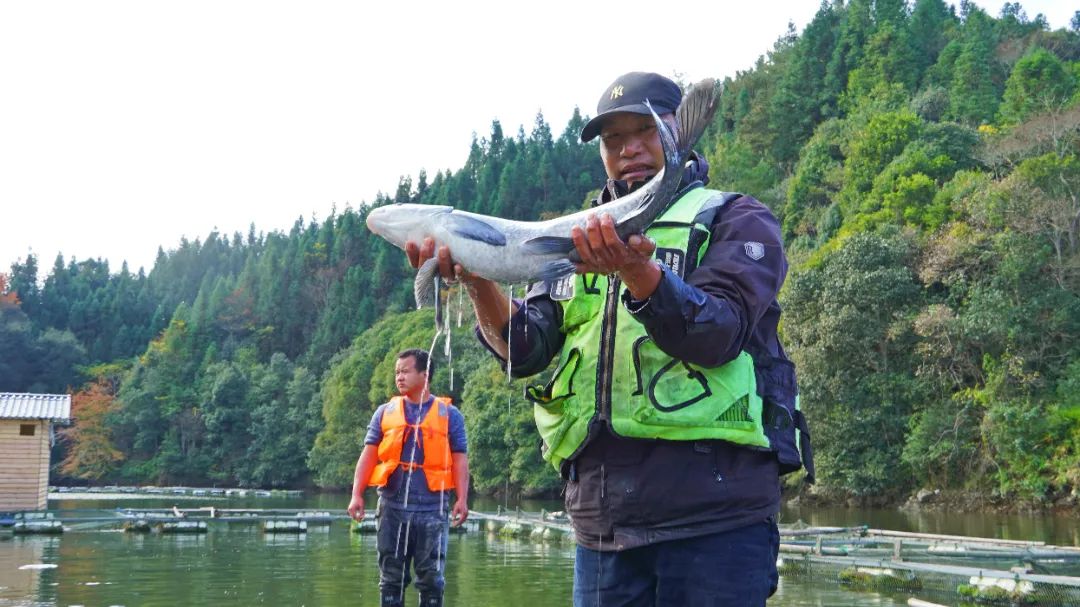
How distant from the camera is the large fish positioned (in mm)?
2754

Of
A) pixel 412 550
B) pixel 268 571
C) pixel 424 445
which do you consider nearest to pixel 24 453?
pixel 268 571

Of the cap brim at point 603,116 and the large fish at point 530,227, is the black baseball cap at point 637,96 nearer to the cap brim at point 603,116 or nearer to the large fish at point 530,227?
the cap brim at point 603,116

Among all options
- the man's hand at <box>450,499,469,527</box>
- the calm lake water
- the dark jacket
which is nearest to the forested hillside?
the calm lake water

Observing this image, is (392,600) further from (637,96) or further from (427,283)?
(637,96)

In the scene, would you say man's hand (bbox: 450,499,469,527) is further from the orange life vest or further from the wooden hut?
the wooden hut

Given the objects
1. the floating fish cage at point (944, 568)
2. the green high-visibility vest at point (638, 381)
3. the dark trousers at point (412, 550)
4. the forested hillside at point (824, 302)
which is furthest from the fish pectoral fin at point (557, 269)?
the forested hillside at point (824, 302)

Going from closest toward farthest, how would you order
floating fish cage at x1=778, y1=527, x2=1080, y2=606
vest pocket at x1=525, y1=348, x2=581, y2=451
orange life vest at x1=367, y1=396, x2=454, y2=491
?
vest pocket at x1=525, y1=348, x2=581, y2=451
orange life vest at x1=367, y1=396, x2=454, y2=491
floating fish cage at x1=778, y1=527, x2=1080, y2=606

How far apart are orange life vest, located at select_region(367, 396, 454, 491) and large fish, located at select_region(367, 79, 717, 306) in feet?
14.9

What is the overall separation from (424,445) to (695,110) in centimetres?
523

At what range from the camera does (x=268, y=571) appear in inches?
504

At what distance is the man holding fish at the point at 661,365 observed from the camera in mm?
2754

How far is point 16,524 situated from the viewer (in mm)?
19891

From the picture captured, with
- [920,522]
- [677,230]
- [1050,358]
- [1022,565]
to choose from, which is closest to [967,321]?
[1050,358]

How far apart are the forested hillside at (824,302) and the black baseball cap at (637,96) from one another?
28537 millimetres
